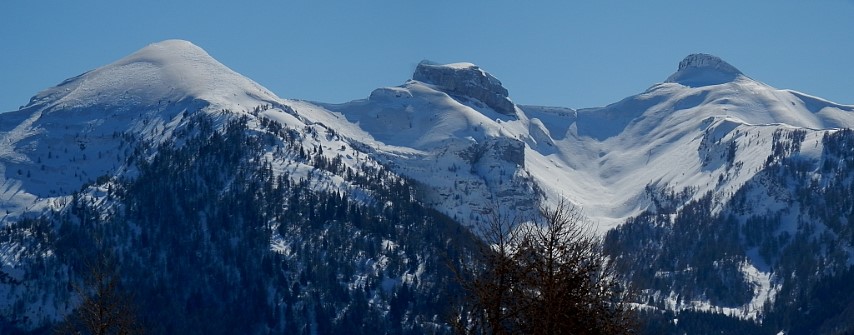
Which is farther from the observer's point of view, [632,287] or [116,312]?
[116,312]

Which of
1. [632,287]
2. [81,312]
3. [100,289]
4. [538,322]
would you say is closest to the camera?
[538,322]

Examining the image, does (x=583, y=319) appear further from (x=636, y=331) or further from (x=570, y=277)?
(x=636, y=331)

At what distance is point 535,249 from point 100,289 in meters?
19.3

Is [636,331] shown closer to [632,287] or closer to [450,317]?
[632,287]

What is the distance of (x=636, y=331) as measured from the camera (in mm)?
45562

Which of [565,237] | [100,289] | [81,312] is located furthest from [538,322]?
[81,312]

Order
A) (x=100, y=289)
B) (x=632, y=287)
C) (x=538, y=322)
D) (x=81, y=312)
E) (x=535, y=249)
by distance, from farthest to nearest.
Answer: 1. (x=81, y=312)
2. (x=100, y=289)
3. (x=632, y=287)
4. (x=535, y=249)
5. (x=538, y=322)

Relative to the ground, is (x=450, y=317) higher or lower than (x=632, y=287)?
lower

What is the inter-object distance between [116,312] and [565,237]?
21.7 metres

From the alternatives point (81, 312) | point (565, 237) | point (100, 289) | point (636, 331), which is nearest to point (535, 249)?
point (565, 237)

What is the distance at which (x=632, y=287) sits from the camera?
4691cm

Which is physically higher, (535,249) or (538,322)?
(535,249)

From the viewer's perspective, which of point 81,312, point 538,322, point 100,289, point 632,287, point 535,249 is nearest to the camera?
point 538,322

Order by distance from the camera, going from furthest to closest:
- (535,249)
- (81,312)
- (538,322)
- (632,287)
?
(81,312), (632,287), (535,249), (538,322)
